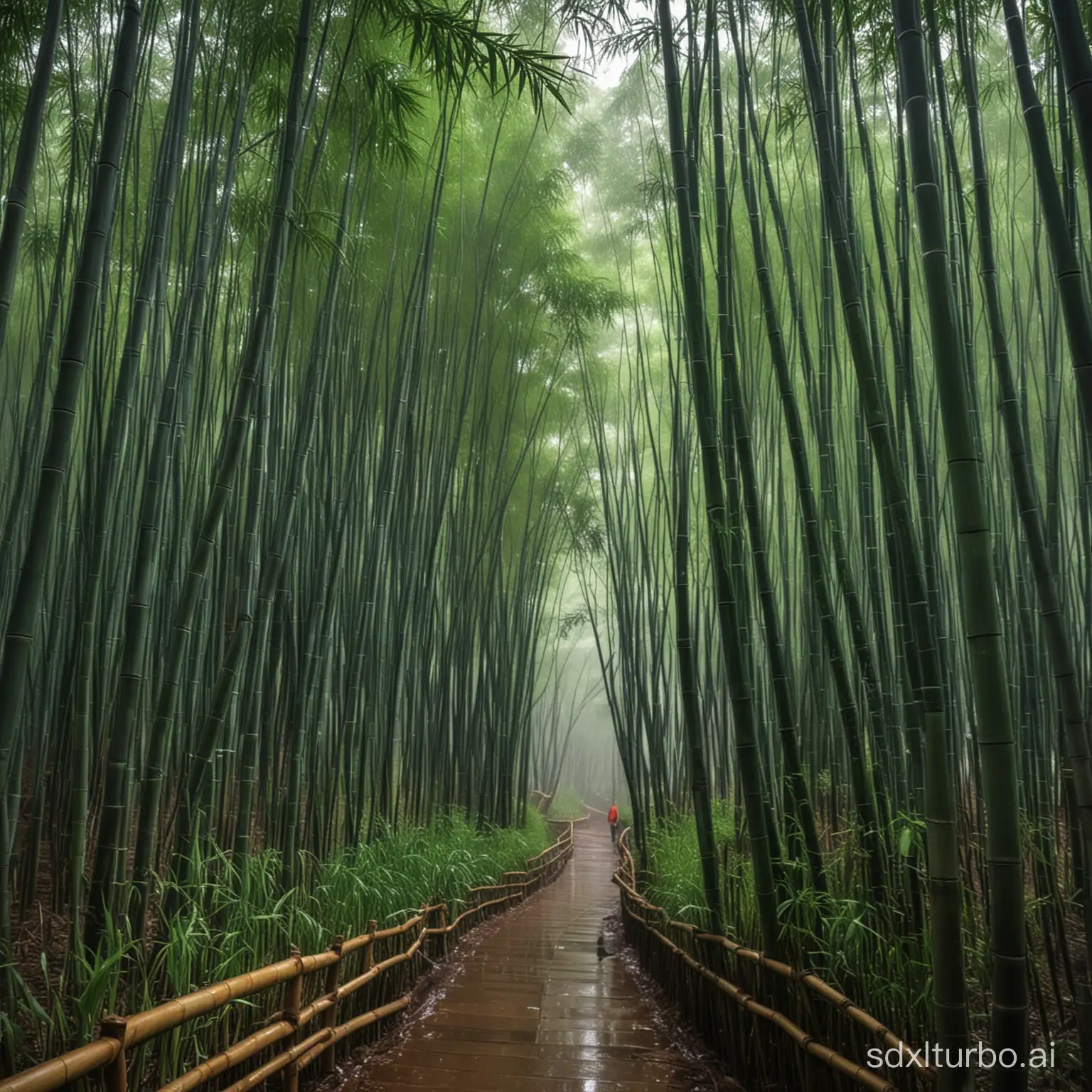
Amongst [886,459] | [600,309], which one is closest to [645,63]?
[600,309]

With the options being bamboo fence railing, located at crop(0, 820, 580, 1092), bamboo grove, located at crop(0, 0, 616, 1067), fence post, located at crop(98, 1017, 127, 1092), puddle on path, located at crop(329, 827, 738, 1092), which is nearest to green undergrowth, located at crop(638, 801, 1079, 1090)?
puddle on path, located at crop(329, 827, 738, 1092)

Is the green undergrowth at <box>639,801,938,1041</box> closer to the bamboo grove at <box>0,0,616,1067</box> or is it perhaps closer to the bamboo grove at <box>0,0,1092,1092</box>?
the bamboo grove at <box>0,0,1092,1092</box>

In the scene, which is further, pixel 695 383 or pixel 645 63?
pixel 645 63

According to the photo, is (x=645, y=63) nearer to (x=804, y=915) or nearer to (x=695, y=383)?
(x=695, y=383)

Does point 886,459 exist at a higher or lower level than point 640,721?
higher

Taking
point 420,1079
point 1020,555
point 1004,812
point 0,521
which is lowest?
point 420,1079

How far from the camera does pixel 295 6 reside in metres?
2.71

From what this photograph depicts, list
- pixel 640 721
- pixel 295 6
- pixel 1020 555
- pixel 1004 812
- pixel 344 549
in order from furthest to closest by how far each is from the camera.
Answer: pixel 640 721
pixel 344 549
pixel 295 6
pixel 1020 555
pixel 1004 812

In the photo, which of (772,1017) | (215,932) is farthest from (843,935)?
(215,932)

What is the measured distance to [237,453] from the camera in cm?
207

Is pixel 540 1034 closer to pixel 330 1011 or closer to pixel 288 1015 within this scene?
pixel 330 1011

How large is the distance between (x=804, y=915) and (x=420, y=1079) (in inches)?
44.4

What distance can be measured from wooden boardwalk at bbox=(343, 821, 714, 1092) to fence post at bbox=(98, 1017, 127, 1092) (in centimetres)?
110

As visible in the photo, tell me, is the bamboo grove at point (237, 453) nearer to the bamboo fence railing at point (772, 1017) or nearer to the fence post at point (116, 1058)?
the fence post at point (116, 1058)
